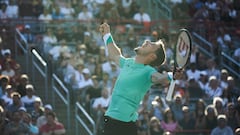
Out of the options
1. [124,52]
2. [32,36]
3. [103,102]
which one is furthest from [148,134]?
[32,36]

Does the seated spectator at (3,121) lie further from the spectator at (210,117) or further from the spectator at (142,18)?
the spectator at (142,18)

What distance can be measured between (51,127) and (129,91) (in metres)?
6.73

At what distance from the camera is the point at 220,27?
906 inches

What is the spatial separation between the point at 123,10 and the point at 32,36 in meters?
3.73

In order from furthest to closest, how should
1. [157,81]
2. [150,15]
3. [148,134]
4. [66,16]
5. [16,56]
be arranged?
[150,15]
[66,16]
[16,56]
[148,134]
[157,81]

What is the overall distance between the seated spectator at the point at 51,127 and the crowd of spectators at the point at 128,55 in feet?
0.10

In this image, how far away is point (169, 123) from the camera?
16547 mm

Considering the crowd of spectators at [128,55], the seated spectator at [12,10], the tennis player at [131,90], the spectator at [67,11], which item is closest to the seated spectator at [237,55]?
the crowd of spectators at [128,55]

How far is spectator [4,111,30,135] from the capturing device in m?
14.7

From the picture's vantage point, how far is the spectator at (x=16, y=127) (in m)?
14.7

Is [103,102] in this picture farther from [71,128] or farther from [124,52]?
[124,52]

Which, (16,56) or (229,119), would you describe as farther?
(16,56)

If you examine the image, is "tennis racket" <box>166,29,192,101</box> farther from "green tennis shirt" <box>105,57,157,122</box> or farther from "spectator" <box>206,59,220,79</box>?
"spectator" <box>206,59,220,79</box>

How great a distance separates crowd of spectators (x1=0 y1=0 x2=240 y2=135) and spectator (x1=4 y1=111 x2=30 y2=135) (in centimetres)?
7
